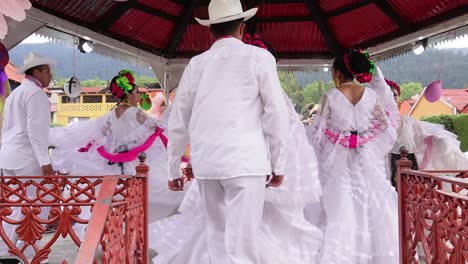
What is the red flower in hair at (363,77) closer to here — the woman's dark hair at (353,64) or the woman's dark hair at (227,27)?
the woman's dark hair at (353,64)

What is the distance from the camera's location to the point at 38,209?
3.14 metres

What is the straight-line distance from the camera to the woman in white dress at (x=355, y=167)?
163 inches

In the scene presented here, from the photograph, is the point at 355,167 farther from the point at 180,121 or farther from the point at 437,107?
the point at 437,107

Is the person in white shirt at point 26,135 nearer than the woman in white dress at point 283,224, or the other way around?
the woman in white dress at point 283,224

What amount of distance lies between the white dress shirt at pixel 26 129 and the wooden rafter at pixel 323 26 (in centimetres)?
514

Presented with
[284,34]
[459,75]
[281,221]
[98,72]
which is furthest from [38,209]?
[98,72]

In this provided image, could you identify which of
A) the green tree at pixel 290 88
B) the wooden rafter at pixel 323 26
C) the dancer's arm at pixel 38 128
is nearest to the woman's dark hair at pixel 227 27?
the dancer's arm at pixel 38 128

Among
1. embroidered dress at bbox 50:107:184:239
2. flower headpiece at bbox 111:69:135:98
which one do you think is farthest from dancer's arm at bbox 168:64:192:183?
flower headpiece at bbox 111:69:135:98

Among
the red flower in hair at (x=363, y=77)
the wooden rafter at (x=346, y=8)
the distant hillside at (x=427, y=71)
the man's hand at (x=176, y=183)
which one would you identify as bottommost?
the man's hand at (x=176, y=183)

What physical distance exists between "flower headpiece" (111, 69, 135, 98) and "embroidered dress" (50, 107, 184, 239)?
0.21m

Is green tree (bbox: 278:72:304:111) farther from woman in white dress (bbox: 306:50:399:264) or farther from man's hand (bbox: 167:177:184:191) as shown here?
man's hand (bbox: 167:177:184:191)

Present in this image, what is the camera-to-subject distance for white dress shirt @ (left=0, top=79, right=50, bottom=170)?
4.32 m

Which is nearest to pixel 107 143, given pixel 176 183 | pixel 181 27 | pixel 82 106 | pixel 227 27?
pixel 176 183

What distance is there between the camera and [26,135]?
4.42 metres
